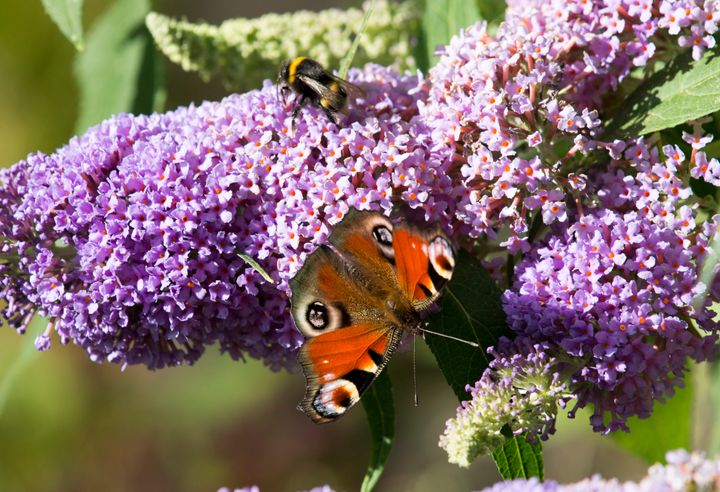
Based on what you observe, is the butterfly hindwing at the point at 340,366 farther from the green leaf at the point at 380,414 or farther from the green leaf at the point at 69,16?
the green leaf at the point at 69,16

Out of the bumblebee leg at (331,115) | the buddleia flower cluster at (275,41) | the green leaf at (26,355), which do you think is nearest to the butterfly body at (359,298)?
the bumblebee leg at (331,115)

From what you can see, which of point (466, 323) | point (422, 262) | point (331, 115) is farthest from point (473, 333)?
point (331, 115)

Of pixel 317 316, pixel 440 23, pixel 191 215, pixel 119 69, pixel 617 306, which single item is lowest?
pixel 617 306

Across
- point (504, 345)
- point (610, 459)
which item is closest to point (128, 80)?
point (504, 345)

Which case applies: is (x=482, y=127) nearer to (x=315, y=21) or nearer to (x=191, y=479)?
(x=315, y=21)

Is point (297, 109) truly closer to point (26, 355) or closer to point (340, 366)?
point (340, 366)
